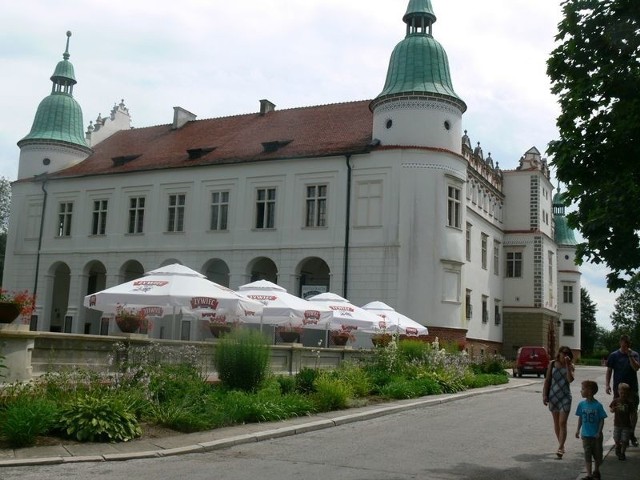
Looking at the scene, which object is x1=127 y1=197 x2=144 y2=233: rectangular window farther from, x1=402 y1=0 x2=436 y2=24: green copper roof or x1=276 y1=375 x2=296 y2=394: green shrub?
x1=276 y1=375 x2=296 y2=394: green shrub

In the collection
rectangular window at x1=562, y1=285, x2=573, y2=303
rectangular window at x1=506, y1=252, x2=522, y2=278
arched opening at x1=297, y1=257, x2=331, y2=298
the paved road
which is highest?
rectangular window at x1=506, y1=252, x2=522, y2=278

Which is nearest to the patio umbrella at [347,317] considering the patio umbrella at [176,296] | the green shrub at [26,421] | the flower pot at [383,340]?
the flower pot at [383,340]

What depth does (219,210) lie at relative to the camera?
4381cm

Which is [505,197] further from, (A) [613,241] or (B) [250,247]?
(A) [613,241]

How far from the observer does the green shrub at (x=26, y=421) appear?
10781 mm

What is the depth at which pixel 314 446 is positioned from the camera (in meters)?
12.2

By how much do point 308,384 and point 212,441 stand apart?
20.7 ft

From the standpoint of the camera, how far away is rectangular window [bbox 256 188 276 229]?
42269 millimetres

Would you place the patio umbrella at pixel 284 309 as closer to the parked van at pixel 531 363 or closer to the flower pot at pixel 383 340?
the flower pot at pixel 383 340

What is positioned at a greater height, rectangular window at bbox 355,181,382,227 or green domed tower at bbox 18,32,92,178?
green domed tower at bbox 18,32,92,178

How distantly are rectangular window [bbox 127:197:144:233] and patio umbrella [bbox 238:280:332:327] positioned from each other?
1981cm

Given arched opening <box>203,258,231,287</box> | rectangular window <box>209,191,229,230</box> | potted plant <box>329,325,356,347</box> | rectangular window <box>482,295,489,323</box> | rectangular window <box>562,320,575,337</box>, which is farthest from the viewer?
rectangular window <box>562,320,575,337</box>

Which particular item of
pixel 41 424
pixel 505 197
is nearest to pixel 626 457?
pixel 41 424

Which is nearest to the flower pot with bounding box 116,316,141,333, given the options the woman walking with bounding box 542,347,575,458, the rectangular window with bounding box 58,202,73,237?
the woman walking with bounding box 542,347,575,458
